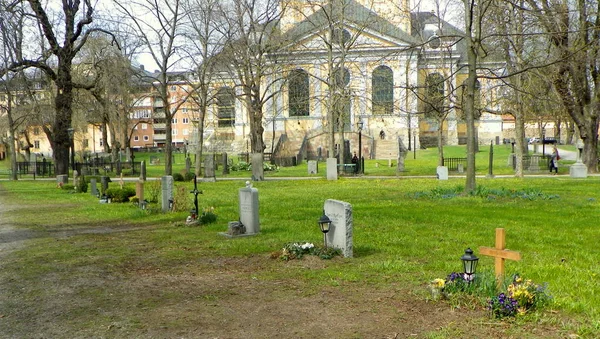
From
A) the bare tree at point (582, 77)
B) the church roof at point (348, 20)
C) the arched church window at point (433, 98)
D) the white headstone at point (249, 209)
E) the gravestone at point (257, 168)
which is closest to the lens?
the white headstone at point (249, 209)

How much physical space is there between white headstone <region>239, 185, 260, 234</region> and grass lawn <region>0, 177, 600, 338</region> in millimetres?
293

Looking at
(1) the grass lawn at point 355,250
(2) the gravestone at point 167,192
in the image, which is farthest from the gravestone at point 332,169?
(2) the gravestone at point 167,192

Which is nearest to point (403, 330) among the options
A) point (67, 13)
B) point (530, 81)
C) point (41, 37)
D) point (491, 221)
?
point (491, 221)

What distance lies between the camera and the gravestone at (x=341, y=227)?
27.2ft

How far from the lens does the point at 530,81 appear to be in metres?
23.9

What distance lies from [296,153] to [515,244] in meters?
42.7

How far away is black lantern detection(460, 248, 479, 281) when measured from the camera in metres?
5.79

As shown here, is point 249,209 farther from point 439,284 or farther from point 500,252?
point 500,252

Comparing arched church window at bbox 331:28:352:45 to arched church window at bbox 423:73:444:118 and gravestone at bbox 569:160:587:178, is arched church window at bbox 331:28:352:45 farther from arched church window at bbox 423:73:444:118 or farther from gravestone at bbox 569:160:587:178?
gravestone at bbox 569:160:587:178

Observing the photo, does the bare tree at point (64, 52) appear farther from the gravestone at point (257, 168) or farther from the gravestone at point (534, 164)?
the gravestone at point (534, 164)

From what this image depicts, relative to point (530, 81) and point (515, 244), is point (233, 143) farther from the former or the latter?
point (515, 244)

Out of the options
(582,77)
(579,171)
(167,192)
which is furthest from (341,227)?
(582,77)

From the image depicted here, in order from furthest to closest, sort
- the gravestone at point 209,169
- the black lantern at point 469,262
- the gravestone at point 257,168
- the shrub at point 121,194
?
the gravestone at point 209,169 < the gravestone at point 257,168 < the shrub at point 121,194 < the black lantern at point 469,262

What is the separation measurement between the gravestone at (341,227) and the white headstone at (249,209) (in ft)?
8.00
